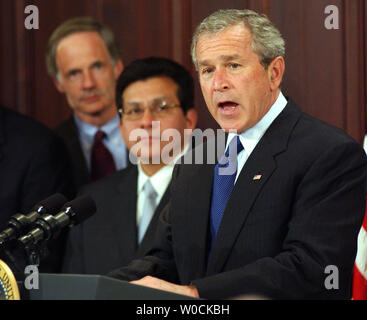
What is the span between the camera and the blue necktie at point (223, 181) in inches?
96.9

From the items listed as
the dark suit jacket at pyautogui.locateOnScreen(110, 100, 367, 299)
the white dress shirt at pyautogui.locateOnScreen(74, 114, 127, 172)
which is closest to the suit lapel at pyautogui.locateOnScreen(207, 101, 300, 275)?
the dark suit jacket at pyautogui.locateOnScreen(110, 100, 367, 299)

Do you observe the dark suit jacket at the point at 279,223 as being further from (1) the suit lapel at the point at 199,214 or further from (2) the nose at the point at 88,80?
(2) the nose at the point at 88,80

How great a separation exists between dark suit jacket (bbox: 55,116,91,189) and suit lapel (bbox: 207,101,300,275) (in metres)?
1.62

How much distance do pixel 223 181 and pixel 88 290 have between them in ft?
2.38

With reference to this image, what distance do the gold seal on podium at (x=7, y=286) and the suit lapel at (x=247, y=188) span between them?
0.67 metres

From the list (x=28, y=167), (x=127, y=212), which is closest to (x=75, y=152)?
(x=28, y=167)

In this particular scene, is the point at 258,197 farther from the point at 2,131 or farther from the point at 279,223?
the point at 2,131

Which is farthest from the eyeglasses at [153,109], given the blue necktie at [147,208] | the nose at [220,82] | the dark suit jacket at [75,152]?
the nose at [220,82]

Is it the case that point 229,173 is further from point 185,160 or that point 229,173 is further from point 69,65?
point 69,65

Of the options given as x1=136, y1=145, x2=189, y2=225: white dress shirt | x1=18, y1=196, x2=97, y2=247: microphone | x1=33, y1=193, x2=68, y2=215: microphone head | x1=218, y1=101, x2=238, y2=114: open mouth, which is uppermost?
x1=218, y1=101, x2=238, y2=114: open mouth

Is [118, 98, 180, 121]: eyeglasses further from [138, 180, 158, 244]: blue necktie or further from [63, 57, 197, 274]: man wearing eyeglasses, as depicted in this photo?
[138, 180, 158, 244]: blue necktie

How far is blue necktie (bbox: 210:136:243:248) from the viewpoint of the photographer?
96.9 inches

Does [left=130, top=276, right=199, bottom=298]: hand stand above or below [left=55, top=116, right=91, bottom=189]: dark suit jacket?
below

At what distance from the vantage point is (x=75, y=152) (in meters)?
3.96
